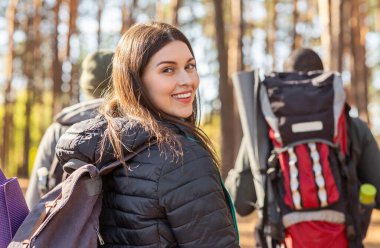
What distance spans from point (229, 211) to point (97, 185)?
0.50 metres

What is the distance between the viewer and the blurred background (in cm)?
1633

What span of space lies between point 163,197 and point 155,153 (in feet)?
0.54

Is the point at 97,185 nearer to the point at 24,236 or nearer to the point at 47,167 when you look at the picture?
the point at 24,236

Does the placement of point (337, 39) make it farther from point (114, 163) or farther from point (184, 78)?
point (114, 163)

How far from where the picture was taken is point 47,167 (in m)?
3.76

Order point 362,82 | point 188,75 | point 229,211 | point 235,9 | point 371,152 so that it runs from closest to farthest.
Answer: point 229,211
point 188,75
point 371,152
point 235,9
point 362,82

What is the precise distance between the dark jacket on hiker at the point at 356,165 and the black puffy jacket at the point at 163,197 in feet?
5.52

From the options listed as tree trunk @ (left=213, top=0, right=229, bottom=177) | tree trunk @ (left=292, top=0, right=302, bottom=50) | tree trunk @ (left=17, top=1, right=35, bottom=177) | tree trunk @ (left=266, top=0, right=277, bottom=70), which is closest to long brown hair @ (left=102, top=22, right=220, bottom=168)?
tree trunk @ (left=213, top=0, right=229, bottom=177)

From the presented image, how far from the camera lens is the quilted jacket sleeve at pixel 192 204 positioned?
1.94m

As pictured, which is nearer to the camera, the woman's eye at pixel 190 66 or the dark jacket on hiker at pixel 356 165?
the woman's eye at pixel 190 66

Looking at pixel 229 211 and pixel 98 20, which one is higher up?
pixel 98 20

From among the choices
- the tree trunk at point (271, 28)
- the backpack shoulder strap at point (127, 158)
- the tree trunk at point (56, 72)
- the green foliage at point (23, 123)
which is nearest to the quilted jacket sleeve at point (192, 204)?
the backpack shoulder strap at point (127, 158)

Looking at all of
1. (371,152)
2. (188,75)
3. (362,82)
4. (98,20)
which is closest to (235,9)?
(362,82)

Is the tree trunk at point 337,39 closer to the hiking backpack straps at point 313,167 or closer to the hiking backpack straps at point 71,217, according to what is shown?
the hiking backpack straps at point 313,167
